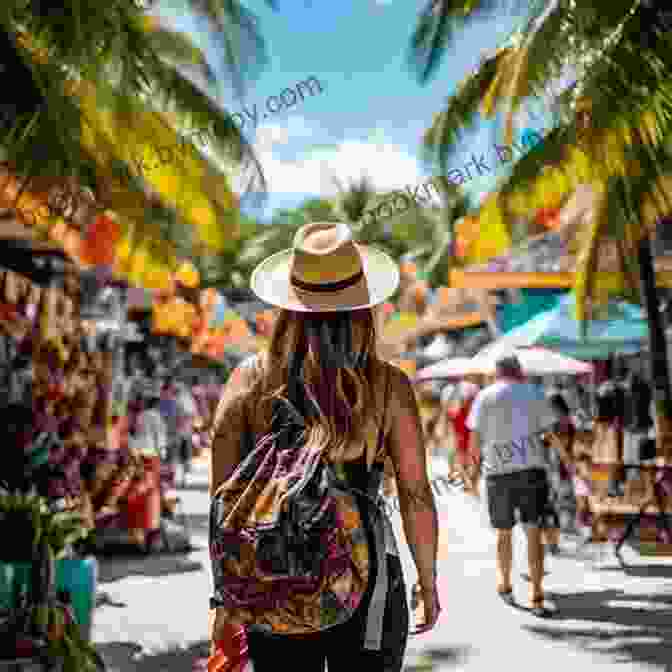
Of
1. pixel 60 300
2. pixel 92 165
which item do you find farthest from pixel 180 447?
pixel 92 165

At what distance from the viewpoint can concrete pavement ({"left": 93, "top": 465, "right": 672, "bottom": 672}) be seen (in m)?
5.59

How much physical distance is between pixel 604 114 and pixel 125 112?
3.35 m

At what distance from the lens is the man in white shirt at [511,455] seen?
6.75 meters

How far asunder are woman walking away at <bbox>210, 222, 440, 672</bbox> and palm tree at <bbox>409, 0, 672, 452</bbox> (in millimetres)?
4771

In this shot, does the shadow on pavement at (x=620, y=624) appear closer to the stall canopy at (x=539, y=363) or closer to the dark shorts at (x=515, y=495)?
the dark shorts at (x=515, y=495)

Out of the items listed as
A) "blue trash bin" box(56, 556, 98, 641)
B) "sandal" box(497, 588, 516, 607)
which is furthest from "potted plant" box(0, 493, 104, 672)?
"sandal" box(497, 588, 516, 607)

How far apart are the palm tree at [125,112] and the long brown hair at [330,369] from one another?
147 inches

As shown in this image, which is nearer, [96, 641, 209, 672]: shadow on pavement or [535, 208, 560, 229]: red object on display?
[96, 641, 209, 672]: shadow on pavement

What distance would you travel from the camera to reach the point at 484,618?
645 centimetres

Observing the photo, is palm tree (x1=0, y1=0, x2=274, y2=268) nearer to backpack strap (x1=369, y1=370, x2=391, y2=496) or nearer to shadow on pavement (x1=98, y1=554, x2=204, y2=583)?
shadow on pavement (x1=98, y1=554, x2=204, y2=583)

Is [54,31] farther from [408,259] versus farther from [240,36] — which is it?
[408,259]

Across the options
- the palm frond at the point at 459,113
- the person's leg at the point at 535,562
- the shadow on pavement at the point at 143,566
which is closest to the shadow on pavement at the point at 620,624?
the person's leg at the point at 535,562

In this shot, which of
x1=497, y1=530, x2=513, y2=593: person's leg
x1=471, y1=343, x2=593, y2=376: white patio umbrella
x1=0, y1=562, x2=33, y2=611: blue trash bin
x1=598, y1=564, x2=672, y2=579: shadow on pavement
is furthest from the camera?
x1=471, y1=343, x2=593, y2=376: white patio umbrella

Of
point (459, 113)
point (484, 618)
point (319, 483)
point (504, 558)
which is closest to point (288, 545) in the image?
point (319, 483)
